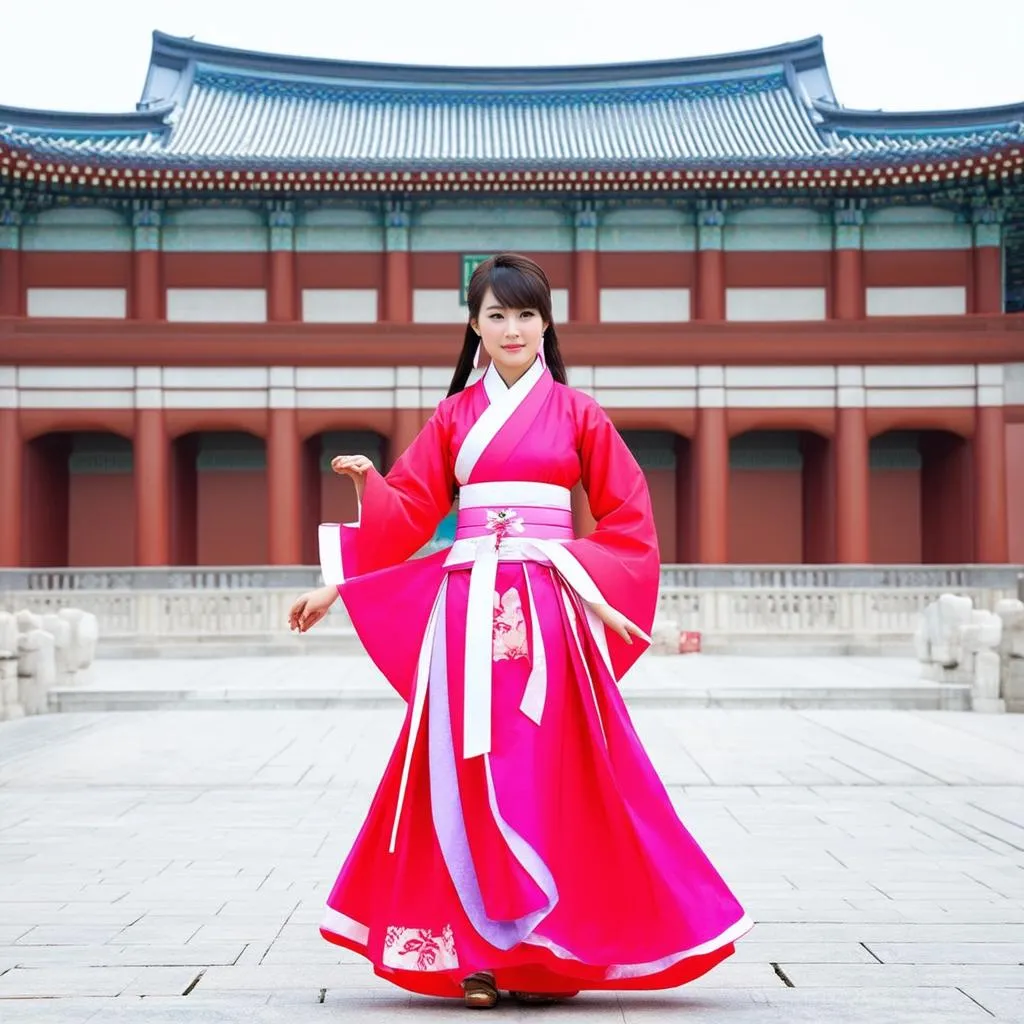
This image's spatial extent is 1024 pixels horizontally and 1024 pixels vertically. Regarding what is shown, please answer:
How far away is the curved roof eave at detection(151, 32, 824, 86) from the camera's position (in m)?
25.3

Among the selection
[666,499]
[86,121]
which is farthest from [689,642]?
[86,121]

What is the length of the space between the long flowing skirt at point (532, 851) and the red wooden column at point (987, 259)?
19305 millimetres

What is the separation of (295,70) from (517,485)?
23731mm

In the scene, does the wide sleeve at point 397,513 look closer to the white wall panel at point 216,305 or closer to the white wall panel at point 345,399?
the white wall panel at point 345,399

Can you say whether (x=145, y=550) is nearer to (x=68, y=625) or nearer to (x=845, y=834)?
(x=68, y=625)

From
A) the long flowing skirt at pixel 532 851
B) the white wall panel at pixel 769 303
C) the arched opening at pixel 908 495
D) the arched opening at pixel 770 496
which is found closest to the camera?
the long flowing skirt at pixel 532 851

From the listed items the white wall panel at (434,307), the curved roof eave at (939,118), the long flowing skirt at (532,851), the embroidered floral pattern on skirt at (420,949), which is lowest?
the embroidered floral pattern on skirt at (420,949)

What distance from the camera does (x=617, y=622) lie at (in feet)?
11.4

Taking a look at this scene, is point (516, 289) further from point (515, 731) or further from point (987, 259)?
point (987, 259)

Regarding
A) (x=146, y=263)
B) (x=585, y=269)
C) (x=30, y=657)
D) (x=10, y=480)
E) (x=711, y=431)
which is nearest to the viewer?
(x=30, y=657)

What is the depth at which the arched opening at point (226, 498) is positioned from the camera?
22594 mm

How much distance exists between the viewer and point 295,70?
25.5 metres

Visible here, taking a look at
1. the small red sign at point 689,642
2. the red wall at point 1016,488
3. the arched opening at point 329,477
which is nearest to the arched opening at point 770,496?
the red wall at point 1016,488

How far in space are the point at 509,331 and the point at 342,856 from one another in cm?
258
